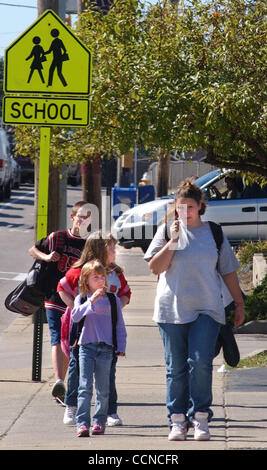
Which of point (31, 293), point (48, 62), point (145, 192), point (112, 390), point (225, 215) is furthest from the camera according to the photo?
point (145, 192)

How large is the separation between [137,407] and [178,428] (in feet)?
4.43

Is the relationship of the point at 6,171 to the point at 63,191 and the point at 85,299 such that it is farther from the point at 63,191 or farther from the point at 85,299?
the point at 85,299

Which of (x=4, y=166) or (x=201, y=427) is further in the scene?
(x=4, y=166)

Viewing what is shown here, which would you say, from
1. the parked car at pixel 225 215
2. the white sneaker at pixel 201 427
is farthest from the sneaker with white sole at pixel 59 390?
the parked car at pixel 225 215

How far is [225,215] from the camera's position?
1880 cm

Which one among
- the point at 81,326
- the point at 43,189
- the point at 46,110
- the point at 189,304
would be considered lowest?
the point at 81,326

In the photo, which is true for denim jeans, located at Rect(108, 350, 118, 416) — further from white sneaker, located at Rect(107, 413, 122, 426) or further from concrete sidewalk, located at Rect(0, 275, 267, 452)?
concrete sidewalk, located at Rect(0, 275, 267, 452)

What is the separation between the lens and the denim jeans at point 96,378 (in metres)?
6.65

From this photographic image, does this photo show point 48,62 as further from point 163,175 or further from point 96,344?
point 163,175

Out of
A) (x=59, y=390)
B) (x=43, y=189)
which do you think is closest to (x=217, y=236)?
(x=59, y=390)

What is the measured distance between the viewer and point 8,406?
25.7 ft

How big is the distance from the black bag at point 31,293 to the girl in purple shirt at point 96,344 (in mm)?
1373

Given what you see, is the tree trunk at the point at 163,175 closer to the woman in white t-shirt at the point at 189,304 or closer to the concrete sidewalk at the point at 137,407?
the concrete sidewalk at the point at 137,407
